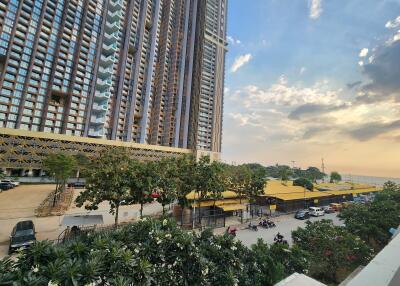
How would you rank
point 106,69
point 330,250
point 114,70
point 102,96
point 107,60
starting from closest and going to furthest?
point 330,250 < point 102,96 < point 107,60 < point 106,69 < point 114,70

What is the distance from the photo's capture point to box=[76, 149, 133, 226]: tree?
18438 mm

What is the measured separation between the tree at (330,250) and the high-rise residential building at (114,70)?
68.9 m

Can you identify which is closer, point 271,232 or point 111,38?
point 271,232

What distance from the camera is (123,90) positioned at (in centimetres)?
7700

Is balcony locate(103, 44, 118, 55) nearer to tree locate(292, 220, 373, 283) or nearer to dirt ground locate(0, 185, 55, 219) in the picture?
dirt ground locate(0, 185, 55, 219)

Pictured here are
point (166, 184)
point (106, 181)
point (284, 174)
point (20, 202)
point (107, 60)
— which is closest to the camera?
point (106, 181)

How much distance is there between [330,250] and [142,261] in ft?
45.0

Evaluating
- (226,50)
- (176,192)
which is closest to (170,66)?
(226,50)

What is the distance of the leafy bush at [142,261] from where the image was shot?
495 centimetres

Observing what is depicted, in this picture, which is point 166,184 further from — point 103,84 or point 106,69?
point 106,69

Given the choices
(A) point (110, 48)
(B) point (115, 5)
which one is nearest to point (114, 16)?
(B) point (115, 5)

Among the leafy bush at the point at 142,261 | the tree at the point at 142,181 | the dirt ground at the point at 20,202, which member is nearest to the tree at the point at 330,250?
the leafy bush at the point at 142,261

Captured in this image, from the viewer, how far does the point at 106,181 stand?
18625 millimetres

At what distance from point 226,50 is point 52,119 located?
97.6 metres
